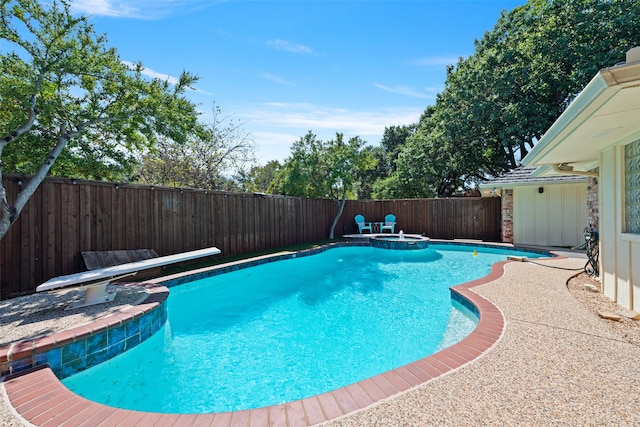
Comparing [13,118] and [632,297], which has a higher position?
[13,118]

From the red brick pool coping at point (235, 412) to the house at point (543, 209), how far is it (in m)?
10.4

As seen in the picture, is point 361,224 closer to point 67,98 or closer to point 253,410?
point 67,98

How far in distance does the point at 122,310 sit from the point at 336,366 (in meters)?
2.87

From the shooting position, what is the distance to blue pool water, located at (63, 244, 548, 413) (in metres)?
3.01

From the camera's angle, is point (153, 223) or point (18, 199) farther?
point (153, 223)

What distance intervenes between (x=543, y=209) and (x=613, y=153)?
813 cm

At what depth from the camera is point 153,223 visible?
7215 millimetres

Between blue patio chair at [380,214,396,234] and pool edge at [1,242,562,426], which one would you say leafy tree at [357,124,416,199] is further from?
pool edge at [1,242,562,426]

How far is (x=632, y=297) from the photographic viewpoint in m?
3.76

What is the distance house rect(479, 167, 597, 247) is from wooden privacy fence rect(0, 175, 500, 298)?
1261 mm

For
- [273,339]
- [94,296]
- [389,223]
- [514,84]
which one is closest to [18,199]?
[94,296]

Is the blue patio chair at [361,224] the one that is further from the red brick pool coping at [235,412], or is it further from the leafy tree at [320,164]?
the red brick pool coping at [235,412]

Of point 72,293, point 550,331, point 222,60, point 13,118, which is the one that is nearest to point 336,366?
point 550,331

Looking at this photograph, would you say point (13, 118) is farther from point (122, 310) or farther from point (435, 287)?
point (435, 287)
